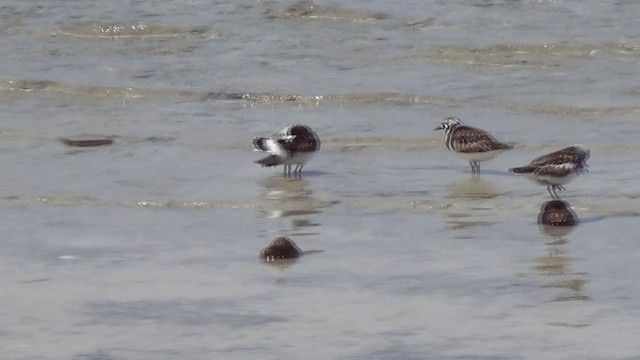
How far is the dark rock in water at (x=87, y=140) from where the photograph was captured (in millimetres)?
11922

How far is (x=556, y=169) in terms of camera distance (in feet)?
31.0

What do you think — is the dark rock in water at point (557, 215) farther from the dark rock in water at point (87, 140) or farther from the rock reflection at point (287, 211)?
the dark rock in water at point (87, 140)

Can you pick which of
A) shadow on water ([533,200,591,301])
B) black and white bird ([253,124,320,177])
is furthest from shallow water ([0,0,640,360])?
black and white bird ([253,124,320,177])

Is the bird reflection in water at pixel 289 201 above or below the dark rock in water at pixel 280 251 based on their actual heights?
below

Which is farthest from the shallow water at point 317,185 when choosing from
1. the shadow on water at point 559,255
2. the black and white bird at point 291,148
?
the black and white bird at point 291,148

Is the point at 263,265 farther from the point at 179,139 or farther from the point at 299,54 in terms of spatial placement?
the point at 299,54

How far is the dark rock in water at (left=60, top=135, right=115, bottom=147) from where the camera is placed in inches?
469

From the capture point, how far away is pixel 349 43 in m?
16.9

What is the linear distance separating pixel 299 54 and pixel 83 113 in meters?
3.20

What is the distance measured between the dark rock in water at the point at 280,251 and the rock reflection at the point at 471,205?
1.14 m

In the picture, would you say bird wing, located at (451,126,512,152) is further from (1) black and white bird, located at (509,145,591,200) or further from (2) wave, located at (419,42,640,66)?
(2) wave, located at (419,42,640,66)

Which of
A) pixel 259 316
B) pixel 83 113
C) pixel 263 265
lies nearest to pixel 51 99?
pixel 83 113

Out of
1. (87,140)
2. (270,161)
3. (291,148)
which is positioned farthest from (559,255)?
(87,140)

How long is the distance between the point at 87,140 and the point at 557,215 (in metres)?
4.57
